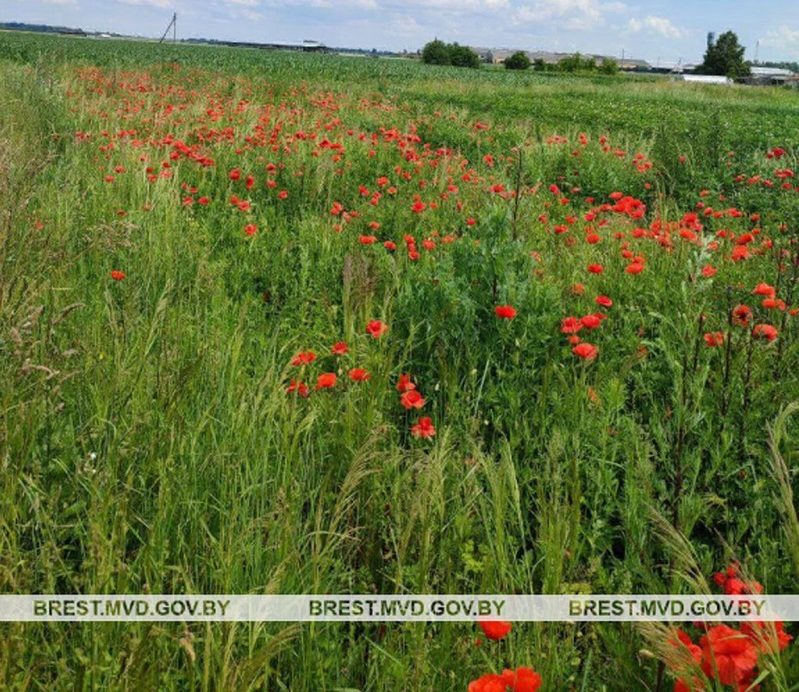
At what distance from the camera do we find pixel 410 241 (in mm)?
3701

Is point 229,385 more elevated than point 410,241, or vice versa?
point 410,241

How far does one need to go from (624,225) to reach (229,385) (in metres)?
3.38

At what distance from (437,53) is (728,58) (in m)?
37.4

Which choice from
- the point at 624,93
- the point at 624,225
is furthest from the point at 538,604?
the point at 624,93

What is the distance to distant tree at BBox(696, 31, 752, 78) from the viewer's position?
93.9m

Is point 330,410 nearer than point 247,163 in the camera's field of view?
Yes

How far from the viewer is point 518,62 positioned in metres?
83.2

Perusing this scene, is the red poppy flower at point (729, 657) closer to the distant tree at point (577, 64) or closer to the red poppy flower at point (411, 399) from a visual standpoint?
the red poppy flower at point (411, 399)

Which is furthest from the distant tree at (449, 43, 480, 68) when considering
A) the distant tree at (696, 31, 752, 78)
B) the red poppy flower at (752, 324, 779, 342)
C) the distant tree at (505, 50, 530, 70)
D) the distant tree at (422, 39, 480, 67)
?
the red poppy flower at (752, 324, 779, 342)

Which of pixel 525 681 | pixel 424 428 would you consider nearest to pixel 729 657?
pixel 525 681

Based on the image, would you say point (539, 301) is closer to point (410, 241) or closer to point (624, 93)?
point (410, 241)

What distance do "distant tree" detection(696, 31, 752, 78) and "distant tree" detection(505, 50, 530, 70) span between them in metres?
28.2

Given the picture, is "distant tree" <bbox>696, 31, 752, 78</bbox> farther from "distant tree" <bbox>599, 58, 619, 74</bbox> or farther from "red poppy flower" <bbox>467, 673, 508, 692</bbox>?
"red poppy flower" <bbox>467, 673, 508, 692</bbox>

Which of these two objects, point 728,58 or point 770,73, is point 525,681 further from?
point 770,73
